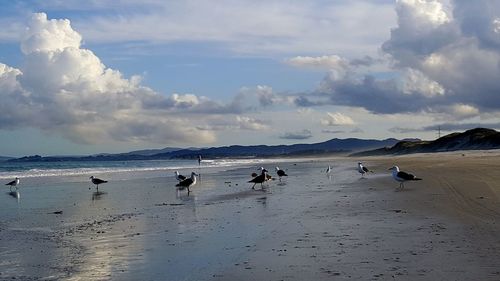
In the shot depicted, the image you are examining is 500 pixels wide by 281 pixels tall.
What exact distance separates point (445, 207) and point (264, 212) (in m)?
4.50

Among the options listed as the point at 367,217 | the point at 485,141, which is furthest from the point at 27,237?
the point at 485,141

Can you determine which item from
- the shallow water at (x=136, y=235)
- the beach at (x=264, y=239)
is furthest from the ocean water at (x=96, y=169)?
the beach at (x=264, y=239)

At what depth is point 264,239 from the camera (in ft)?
33.7

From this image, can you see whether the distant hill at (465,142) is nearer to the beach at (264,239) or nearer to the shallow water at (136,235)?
the beach at (264,239)

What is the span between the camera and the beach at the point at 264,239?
25.3 ft

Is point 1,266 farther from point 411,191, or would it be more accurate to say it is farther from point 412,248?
point 411,191

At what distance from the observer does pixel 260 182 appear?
25.2 m

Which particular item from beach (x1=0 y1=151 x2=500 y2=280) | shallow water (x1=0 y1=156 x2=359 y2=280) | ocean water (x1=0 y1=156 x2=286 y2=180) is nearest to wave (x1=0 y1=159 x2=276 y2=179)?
ocean water (x1=0 y1=156 x2=286 y2=180)

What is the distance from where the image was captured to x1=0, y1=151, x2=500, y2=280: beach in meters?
7.71

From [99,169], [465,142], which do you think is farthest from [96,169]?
[465,142]

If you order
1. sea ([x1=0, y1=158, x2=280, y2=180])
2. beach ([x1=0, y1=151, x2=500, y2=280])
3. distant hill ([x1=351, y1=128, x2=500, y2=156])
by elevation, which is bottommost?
beach ([x1=0, y1=151, x2=500, y2=280])

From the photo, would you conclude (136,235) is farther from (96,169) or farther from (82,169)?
(82,169)

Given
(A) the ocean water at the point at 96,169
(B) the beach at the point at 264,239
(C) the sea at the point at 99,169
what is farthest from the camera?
(C) the sea at the point at 99,169

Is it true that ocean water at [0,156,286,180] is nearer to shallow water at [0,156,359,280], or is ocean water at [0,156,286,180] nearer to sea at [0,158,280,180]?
sea at [0,158,280,180]
